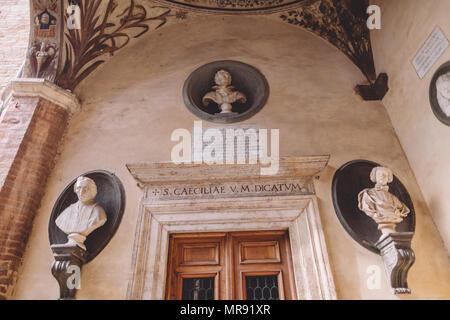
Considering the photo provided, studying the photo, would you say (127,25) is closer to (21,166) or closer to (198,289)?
(21,166)

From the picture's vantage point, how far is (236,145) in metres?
4.47

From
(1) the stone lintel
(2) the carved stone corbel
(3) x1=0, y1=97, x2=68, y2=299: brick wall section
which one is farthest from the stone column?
(2) the carved stone corbel

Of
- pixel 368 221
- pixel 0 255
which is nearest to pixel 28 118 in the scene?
pixel 0 255

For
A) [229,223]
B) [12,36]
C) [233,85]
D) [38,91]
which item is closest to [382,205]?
[229,223]

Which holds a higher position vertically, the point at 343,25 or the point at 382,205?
the point at 343,25

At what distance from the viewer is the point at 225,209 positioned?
398 centimetres

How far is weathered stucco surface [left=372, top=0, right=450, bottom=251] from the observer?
3758 mm

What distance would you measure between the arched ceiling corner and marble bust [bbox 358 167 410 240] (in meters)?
1.54

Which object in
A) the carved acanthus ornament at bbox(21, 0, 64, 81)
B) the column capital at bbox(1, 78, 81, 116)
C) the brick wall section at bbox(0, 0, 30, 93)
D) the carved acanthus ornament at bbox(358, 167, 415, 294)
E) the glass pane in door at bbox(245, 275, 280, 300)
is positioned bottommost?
the glass pane in door at bbox(245, 275, 280, 300)

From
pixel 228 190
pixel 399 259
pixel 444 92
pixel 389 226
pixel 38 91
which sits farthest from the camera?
pixel 38 91

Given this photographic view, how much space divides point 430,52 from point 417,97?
0.52m

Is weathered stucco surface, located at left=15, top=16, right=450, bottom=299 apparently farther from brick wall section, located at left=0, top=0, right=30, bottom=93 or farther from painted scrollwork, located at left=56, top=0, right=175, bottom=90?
brick wall section, located at left=0, top=0, right=30, bottom=93

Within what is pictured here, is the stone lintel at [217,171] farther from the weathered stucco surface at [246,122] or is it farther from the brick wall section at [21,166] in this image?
the brick wall section at [21,166]
